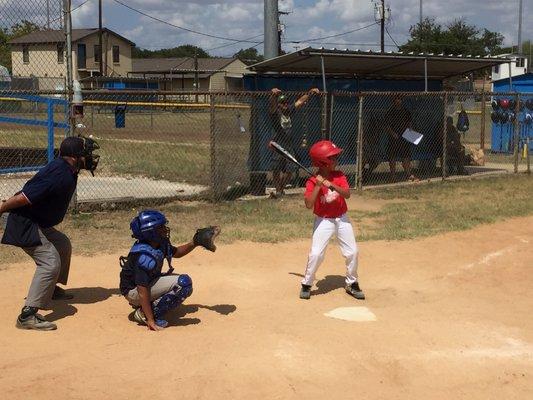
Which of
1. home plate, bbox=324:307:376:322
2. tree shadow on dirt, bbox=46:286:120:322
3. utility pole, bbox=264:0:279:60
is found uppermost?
utility pole, bbox=264:0:279:60

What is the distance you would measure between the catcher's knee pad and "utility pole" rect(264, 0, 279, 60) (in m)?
8.85

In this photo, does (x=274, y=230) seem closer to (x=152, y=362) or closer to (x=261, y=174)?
(x=261, y=174)

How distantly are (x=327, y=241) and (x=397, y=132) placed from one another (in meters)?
8.06

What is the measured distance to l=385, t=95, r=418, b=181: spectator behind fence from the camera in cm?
1377

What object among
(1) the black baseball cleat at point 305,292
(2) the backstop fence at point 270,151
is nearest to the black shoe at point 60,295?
(1) the black baseball cleat at point 305,292

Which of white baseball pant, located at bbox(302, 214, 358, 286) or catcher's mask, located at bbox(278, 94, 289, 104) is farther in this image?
catcher's mask, located at bbox(278, 94, 289, 104)

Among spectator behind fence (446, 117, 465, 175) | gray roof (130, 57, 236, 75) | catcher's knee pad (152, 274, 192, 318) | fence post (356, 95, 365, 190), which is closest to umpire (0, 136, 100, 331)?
catcher's knee pad (152, 274, 192, 318)

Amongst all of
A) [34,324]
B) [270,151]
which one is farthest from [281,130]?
[34,324]

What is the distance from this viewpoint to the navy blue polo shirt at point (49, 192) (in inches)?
210

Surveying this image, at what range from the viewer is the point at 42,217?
5.54 m

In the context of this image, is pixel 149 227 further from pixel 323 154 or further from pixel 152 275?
pixel 323 154

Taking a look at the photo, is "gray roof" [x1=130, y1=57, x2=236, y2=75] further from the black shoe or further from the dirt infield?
the black shoe

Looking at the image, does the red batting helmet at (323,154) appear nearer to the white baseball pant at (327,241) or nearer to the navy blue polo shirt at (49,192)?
the white baseball pant at (327,241)

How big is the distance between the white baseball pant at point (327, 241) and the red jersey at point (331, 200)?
0.19 ft
